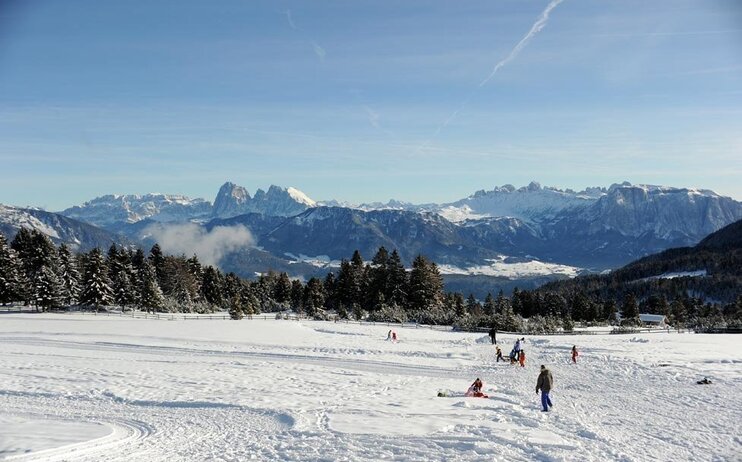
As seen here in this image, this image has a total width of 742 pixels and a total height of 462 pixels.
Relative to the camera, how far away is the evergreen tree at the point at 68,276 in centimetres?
7725

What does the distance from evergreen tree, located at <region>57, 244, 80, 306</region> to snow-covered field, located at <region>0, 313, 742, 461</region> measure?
127ft

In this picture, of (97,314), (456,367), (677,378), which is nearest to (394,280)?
(97,314)

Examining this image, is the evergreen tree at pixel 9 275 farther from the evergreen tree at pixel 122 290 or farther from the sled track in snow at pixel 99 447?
the sled track in snow at pixel 99 447

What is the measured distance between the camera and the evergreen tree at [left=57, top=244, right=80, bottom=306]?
253ft

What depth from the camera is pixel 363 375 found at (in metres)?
29.2

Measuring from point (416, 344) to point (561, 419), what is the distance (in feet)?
91.2

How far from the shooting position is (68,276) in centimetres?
7844

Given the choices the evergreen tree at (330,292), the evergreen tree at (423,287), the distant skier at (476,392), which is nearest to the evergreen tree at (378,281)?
the evergreen tree at (423,287)

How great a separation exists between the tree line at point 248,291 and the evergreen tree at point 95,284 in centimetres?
13

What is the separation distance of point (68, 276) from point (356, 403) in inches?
2888

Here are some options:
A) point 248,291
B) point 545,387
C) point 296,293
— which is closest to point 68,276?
point 248,291

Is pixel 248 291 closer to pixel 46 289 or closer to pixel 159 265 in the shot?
pixel 159 265

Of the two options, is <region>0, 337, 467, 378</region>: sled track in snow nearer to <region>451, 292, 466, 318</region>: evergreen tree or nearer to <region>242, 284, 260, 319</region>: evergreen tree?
<region>242, 284, 260, 319</region>: evergreen tree

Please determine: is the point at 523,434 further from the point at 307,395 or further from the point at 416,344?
the point at 416,344
